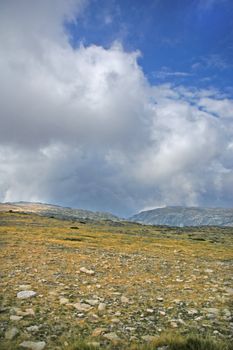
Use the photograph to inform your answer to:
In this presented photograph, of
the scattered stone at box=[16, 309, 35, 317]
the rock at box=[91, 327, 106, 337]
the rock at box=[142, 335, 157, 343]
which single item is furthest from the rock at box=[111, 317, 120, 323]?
the scattered stone at box=[16, 309, 35, 317]

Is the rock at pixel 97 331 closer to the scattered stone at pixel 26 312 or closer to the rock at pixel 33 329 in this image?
the rock at pixel 33 329

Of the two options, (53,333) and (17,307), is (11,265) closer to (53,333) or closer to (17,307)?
(17,307)

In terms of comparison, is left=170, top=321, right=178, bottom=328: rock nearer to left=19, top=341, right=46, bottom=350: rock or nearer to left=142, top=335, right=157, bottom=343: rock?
left=142, top=335, right=157, bottom=343: rock

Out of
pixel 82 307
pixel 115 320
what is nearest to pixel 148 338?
pixel 115 320

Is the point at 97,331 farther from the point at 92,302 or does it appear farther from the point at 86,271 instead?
the point at 86,271

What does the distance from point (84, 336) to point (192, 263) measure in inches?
531

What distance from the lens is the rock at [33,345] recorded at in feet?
26.6

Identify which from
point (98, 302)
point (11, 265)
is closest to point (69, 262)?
point (11, 265)

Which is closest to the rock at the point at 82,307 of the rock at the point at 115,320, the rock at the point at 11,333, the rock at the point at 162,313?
the rock at the point at 115,320

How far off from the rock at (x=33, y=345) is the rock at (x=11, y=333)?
51 cm

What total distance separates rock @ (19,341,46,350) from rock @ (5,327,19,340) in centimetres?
51

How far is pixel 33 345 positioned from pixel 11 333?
3.02ft

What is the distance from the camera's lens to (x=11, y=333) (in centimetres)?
880

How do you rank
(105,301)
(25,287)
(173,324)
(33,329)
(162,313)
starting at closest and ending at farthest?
(33,329) < (173,324) < (162,313) < (105,301) < (25,287)
